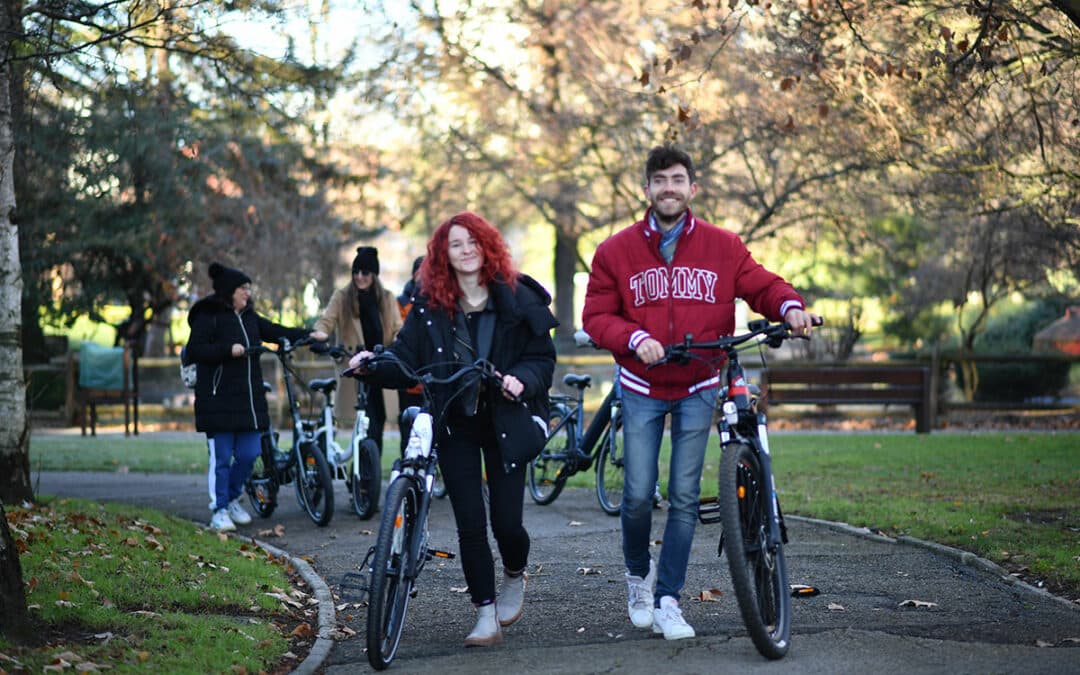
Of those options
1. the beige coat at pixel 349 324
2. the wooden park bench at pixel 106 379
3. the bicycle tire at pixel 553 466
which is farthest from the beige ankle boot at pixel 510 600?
the wooden park bench at pixel 106 379

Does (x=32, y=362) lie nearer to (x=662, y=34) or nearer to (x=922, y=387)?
(x=662, y=34)

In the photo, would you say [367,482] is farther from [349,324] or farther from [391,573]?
[391,573]

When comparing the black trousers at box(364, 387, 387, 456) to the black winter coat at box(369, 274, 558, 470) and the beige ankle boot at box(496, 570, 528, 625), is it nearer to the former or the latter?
the beige ankle boot at box(496, 570, 528, 625)

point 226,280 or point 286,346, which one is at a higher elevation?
point 226,280

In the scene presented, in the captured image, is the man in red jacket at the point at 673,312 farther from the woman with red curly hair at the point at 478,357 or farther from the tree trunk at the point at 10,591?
the tree trunk at the point at 10,591

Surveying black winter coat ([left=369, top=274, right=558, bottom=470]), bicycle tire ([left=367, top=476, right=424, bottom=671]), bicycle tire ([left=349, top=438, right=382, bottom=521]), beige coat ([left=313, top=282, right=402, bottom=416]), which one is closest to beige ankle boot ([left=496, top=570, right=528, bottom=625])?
bicycle tire ([left=367, top=476, right=424, bottom=671])

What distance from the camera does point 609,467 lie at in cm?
1116

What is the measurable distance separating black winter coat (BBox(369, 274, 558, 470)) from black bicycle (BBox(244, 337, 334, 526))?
4.38m

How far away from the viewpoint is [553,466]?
11.6m

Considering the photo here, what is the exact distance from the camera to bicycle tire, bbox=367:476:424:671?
572cm

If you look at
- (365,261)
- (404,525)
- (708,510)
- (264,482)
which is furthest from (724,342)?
(365,261)

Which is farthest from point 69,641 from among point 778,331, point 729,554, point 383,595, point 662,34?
point 662,34

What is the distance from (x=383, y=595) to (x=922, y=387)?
16.1m

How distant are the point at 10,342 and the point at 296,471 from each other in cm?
231
